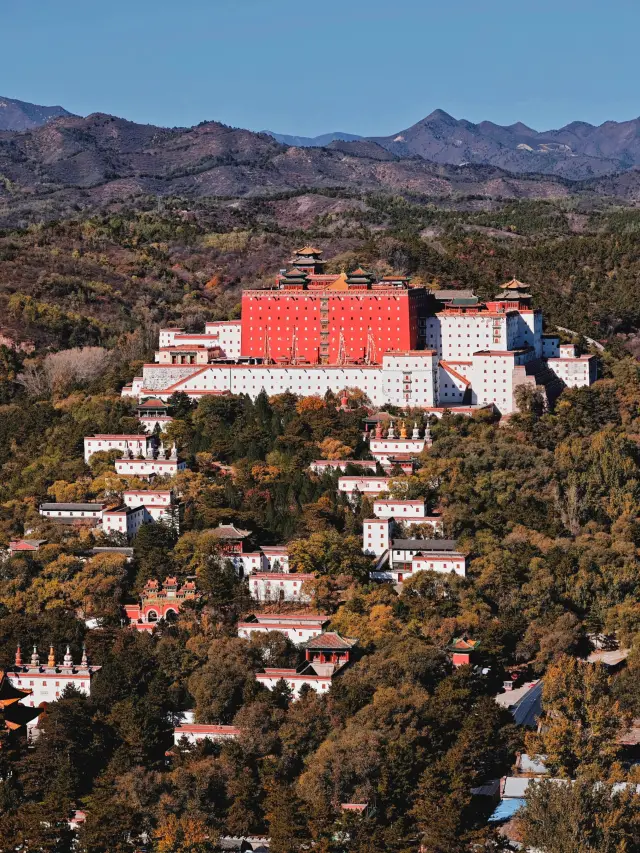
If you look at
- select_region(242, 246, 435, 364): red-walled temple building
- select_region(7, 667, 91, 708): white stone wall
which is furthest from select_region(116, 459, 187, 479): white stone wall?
select_region(7, 667, 91, 708): white stone wall

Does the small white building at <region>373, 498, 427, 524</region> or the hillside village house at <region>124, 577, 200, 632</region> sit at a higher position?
the small white building at <region>373, 498, 427, 524</region>

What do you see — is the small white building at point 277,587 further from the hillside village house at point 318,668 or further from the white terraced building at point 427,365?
the white terraced building at point 427,365

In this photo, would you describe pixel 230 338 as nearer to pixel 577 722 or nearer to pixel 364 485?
pixel 364 485

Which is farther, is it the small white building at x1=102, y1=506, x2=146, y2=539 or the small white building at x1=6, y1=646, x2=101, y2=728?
the small white building at x1=102, y1=506, x2=146, y2=539

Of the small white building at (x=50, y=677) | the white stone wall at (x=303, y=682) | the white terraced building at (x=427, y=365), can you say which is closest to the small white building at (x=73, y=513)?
the white terraced building at (x=427, y=365)

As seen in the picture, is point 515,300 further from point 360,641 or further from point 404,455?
point 360,641

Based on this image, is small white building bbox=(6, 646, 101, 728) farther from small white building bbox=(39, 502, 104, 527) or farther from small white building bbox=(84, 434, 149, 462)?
small white building bbox=(84, 434, 149, 462)
